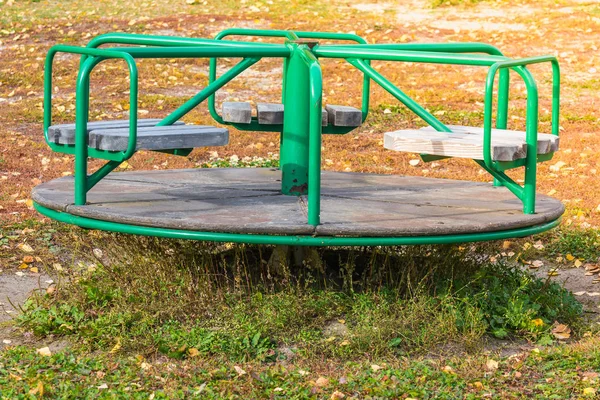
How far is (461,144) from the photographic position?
176 inches

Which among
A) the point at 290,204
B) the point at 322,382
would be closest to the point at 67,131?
the point at 290,204

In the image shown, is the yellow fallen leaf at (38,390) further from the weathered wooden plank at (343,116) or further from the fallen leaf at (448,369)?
the weathered wooden plank at (343,116)

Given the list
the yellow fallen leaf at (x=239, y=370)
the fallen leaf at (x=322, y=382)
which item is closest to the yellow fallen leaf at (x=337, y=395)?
the fallen leaf at (x=322, y=382)

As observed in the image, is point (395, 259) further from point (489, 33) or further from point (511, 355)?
point (489, 33)

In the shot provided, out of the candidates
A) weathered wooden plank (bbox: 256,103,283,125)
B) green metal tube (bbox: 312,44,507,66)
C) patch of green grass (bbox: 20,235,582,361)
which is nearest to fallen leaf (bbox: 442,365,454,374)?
patch of green grass (bbox: 20,235,582,361)

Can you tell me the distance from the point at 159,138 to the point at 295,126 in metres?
0.88

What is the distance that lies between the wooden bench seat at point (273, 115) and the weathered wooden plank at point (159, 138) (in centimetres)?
60

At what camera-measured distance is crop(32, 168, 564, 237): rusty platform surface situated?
4.29 m

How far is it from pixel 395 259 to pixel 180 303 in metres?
1.16

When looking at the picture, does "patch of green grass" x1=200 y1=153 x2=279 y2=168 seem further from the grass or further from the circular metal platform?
the circular metal platform

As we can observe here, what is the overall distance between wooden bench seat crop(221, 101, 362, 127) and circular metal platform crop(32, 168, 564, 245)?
35 cm

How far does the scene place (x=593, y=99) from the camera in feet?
36.4

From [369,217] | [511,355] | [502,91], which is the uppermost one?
[502,91]

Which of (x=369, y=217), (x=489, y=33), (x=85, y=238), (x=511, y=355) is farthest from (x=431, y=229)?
(x=489, y=33)
